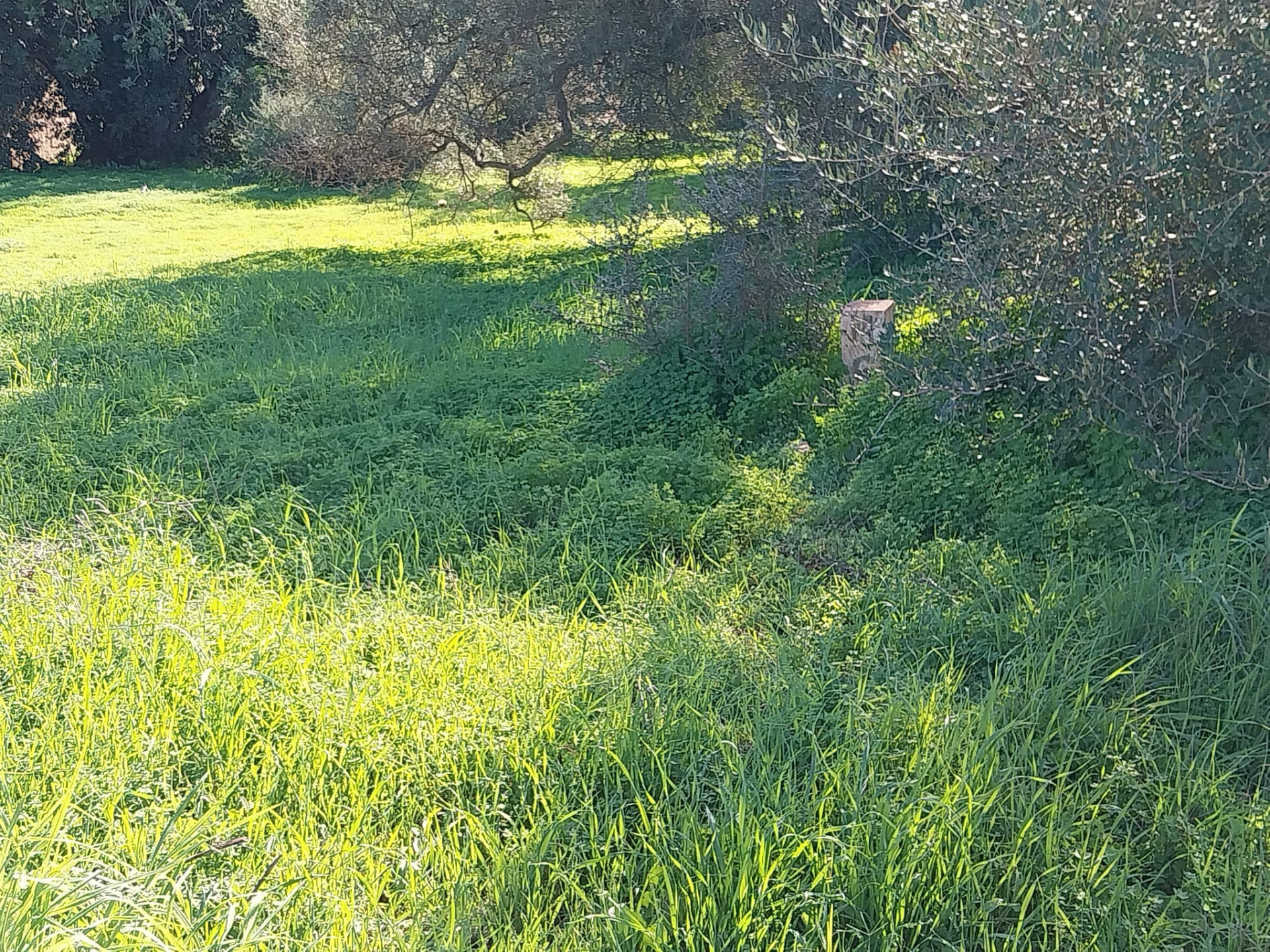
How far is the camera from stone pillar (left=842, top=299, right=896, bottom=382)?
6.31 m

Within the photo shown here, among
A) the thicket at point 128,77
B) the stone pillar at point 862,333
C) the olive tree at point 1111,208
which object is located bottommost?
the stone pillar at point 862,333

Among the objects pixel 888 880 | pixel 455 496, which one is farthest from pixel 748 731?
pixel 455 496

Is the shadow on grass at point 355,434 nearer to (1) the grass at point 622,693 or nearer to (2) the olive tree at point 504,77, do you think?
(1) the grass at point 622,693

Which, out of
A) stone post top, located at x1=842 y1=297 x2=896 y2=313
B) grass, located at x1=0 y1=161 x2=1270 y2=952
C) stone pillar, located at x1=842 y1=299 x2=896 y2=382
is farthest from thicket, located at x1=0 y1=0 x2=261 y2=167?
grass, located at x1=0 y1=161 x2=1270 y2=952

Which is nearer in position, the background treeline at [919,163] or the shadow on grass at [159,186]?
the background treeline at [919,163]

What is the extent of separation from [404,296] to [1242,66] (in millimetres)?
8240

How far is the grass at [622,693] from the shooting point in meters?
2.49

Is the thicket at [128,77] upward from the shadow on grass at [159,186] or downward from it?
upward

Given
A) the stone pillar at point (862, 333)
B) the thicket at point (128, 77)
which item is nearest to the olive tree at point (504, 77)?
the stone pillar at point (862, 333)


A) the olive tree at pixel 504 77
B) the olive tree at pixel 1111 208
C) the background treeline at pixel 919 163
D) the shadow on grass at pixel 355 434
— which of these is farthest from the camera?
the olive tree at pixel 504 77

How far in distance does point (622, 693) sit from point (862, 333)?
3693 millimetres

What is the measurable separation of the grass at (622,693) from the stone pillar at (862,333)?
0.44 m

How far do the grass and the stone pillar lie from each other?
0.44 metres

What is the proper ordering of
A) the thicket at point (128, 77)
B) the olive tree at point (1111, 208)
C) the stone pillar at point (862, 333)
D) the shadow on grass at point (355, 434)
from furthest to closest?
the thicket at point (128, 77), the stone pillar at point (862, 333), the shadow on grass at point (355, 434), the olive tree at point (1111, 208)
